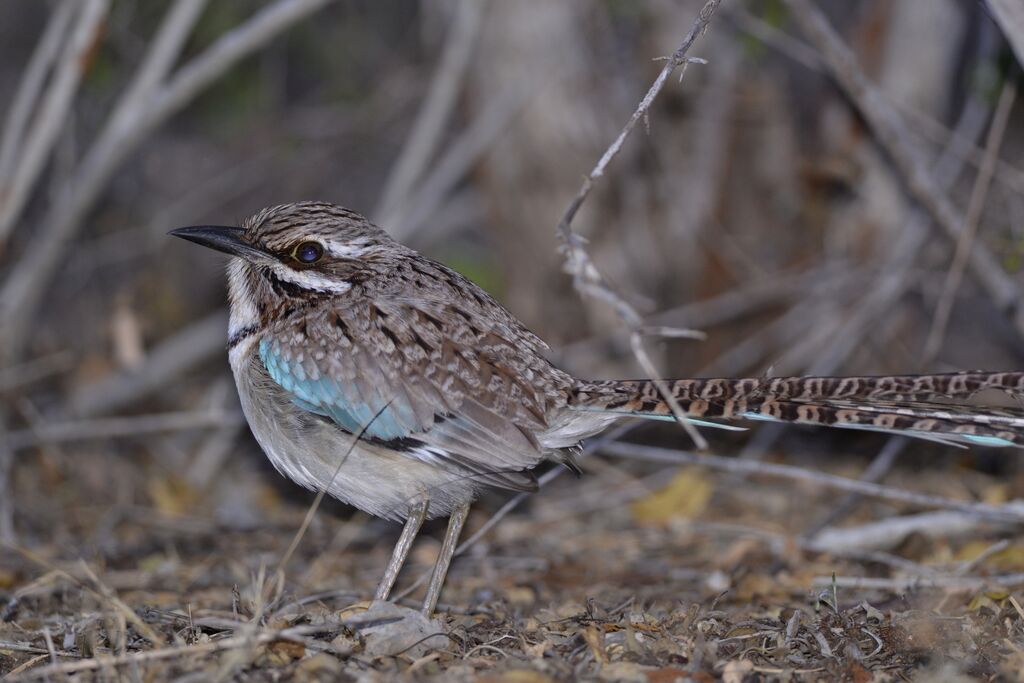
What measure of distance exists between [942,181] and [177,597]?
513cm

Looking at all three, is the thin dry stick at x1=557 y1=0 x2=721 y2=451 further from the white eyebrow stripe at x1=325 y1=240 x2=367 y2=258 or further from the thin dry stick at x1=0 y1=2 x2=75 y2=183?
the thin dry stick at x1=0 y1=2 x2=75 y2=183

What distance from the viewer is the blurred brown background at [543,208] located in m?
7.00

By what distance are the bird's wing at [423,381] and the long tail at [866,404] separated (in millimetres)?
509

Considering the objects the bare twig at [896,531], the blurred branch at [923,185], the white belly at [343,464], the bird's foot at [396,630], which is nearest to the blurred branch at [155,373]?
the white belly at [343,464]

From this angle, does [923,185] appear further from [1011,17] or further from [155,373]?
[155,373]

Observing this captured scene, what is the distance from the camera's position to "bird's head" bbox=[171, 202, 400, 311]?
17.6 feet

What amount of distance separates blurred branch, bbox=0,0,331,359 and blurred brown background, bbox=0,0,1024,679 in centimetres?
2

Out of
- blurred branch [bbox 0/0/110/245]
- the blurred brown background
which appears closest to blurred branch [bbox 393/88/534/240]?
the blurred brown background

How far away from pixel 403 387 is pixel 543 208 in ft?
11.8

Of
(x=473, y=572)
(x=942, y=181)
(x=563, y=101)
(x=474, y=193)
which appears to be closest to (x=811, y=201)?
(x=942, y=181)

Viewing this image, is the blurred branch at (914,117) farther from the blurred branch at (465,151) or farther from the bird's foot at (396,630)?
the bird's foot at (396,630)

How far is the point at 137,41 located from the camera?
326 inches

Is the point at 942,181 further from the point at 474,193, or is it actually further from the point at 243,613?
the point at 243,613

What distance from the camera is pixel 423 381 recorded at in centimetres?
493
